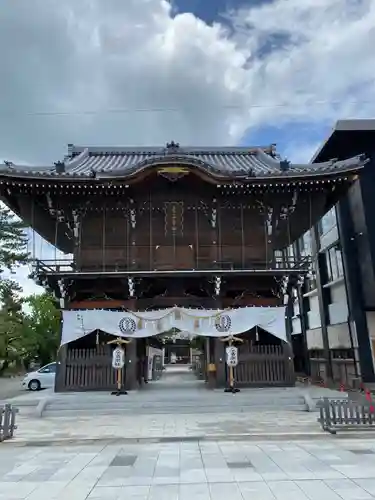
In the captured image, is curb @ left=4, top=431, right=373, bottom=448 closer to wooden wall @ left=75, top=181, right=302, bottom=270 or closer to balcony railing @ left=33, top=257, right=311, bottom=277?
balcony railing @ left=33, top=257, right=311, bottom=277

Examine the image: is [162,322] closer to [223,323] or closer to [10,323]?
[223,323]

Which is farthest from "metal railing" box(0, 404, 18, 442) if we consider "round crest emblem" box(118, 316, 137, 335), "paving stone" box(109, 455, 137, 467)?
"round crest emblem" box(118, 316, 137, 335)

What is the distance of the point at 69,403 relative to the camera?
14.0 metres

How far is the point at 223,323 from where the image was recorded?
15.6 m

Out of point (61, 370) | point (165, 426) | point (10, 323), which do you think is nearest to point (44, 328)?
point (10, 323)

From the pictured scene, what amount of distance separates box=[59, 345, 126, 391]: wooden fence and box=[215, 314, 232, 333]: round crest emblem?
164 inches

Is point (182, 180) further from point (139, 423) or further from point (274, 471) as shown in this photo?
point (274, 471)

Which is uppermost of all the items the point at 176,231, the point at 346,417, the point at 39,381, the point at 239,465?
the point at 176,231

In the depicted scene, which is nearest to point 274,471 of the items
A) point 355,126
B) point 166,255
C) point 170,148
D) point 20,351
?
point 166,255

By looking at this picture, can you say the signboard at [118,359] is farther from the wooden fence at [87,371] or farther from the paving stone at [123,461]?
the paving stone at [123,461]

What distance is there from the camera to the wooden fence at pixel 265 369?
1571 cm

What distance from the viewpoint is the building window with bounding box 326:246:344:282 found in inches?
865

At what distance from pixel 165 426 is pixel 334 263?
1544 cm

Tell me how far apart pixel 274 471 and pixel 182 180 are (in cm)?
1229
